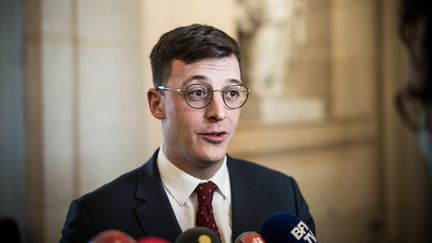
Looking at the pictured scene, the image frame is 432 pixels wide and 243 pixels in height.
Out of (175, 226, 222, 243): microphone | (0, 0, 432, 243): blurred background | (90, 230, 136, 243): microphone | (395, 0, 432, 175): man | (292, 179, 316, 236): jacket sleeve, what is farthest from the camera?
(0, 0, 432, 243): blurred background

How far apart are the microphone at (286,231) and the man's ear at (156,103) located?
1.48 ft

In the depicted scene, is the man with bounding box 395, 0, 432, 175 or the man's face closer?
the man's face

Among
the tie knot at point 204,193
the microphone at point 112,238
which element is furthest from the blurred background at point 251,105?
the microphone at point 112,238

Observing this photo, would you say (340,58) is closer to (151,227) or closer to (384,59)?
(384,59)

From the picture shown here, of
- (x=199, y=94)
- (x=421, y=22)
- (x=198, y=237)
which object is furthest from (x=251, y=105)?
(x=198, y=237)

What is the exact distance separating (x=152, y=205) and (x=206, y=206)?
157 millimetres

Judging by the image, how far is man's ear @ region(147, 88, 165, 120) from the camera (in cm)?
142

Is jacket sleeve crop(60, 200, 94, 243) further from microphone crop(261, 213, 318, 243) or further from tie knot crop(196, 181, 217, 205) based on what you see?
microphone crop(261, 213, 318, 243)

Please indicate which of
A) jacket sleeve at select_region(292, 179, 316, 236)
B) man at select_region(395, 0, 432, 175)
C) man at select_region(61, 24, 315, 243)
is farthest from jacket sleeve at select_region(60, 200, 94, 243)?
man at select_region(395, 0, 432, 175)

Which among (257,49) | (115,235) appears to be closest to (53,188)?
(115,235)

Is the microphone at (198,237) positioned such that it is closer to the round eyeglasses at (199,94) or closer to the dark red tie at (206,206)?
the dark red tie at (206,206)

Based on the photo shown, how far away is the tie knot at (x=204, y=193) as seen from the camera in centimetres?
139

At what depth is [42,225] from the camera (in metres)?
2.27

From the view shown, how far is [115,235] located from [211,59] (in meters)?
0.59
